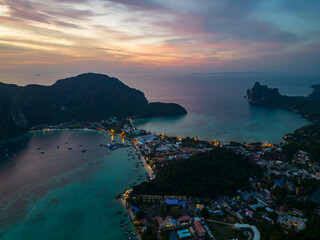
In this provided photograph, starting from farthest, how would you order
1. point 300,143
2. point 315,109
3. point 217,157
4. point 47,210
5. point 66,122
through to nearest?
point 315,109
point 66,122
point 300,143
point 217,157
point 47,210

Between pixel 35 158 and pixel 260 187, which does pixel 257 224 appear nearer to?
pixel 260 187

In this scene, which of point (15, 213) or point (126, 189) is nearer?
point (15, 213)

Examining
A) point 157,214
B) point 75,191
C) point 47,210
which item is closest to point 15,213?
point 47,210

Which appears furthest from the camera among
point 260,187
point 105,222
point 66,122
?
point 66,122

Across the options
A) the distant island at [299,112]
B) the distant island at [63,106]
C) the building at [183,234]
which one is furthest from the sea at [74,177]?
the distant island at [63,106]

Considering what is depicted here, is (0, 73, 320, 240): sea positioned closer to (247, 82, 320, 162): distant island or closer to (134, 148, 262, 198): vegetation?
(247, 82, 320, 162): distant island

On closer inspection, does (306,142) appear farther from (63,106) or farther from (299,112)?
(63,106)

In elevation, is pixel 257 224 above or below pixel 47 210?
above
